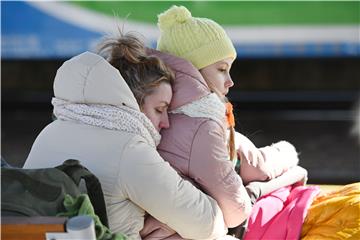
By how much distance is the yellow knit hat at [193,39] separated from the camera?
2.36 m

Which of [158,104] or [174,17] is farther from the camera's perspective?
[174,17]

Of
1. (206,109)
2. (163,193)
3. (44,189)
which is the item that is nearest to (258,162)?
(206,109)

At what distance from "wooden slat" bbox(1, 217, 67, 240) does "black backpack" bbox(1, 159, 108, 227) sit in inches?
2.0

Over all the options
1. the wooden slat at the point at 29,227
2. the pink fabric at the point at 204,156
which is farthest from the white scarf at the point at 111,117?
the wooden slat at the point at 29,227

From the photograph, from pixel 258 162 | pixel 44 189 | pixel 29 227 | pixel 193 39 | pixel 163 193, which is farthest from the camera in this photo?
pixel 258 162

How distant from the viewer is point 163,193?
198cm

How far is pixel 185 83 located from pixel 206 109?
111 mm

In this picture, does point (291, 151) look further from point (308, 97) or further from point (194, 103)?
point (308, 97)

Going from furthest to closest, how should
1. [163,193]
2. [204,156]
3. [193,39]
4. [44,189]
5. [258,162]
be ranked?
[258,162] < [193,39] < [204,156] < [163,193] < [44,189]

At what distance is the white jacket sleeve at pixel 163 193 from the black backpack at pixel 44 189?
0.36 ft

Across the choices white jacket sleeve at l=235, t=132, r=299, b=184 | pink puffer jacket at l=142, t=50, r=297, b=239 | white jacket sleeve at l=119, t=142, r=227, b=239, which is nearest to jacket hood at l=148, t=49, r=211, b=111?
pink puffer jacket at l=142, t=50, r=297, b=239

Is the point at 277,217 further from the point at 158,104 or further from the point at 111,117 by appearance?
the point at 111,117

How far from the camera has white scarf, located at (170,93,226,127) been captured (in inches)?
85.6

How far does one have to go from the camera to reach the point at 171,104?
2.22 metres
